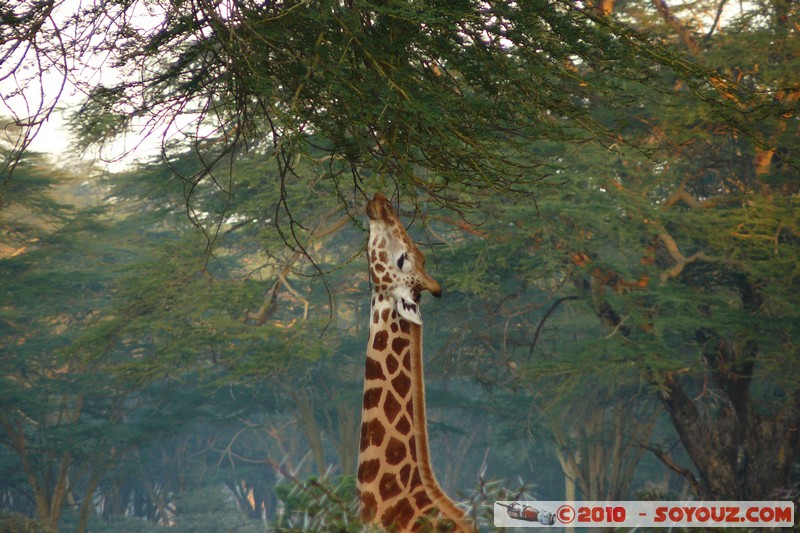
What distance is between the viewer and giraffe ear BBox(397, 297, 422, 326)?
545 cm

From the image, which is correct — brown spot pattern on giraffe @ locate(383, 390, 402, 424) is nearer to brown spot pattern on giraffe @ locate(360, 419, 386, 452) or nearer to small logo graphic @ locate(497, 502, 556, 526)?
brown spot pattern on giraffe @ locate(360, 419, 386, 452)

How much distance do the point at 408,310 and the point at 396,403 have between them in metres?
0.56

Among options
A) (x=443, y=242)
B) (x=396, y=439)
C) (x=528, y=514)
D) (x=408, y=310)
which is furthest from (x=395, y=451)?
(x=443, y=242)

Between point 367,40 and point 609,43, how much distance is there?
1.40 metres

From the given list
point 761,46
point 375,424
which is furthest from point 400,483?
point 761,46

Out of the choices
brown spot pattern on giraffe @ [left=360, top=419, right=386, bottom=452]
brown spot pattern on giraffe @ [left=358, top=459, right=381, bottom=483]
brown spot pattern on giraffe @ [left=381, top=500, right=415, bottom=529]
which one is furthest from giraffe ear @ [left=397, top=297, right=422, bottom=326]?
brown spot pattern on giraffe @ [left=381, top=500, right=415, bottom=529]

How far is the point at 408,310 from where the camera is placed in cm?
549

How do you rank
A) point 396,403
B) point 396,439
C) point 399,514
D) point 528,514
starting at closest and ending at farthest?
point 399,514
point 396,439
point 396,403
point 528,514

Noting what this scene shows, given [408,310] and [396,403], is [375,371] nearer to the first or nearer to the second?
[396,403]

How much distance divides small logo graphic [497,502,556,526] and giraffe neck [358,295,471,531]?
51cm

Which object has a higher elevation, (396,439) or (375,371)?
(375,371)

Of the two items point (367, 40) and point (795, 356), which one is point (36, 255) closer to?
point (795, 356)

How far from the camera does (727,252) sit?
15859 mm

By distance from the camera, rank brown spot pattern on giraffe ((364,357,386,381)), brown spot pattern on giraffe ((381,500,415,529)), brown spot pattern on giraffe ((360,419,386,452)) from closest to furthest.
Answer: brown spot pattern on giraffe ((381,500,415,529)) → brown spot pattern on giraffe ((360,419,386,452)) → brown spot pattern on giraffe ((364,357,386,381))
